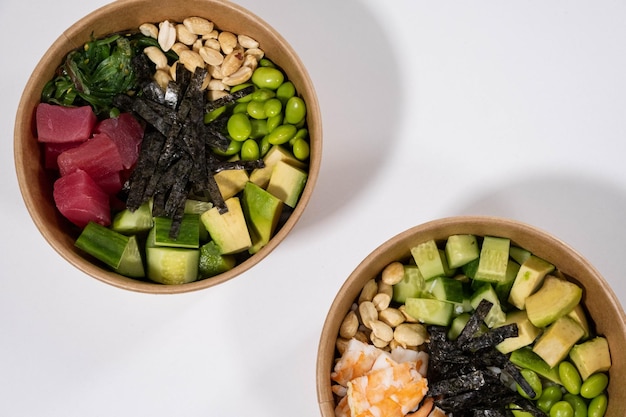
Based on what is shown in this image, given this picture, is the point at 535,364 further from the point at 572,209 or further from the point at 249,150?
the point at 249,150

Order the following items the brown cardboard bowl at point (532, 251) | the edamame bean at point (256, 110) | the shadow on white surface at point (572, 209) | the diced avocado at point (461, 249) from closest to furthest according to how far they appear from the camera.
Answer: the brown cardboard bowl at point (532, 251), the diced avocado at point (461, 249), the edamame bean at point (256, 110), the shadow on white surface at point (572, 209)

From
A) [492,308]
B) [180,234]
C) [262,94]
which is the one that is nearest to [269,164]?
[262,94]

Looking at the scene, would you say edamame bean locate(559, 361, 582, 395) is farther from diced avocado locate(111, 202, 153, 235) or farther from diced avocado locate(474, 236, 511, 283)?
diced avocado locate(111, 202, 153, 235)

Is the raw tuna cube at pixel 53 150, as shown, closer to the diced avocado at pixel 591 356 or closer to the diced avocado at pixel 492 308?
the diced avocado at pixel 492 308

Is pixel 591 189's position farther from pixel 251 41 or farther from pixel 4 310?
pixel 4 310

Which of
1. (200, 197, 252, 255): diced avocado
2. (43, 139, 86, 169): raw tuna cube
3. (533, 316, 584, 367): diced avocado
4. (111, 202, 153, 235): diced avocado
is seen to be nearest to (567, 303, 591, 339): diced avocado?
(533, 316, 584, 367): diced avocado

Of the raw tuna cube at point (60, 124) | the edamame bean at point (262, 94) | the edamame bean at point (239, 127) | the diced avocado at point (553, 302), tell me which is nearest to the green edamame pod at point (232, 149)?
the edamame bean at point (239, 127)
